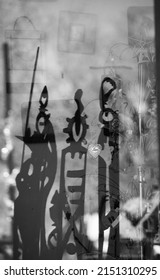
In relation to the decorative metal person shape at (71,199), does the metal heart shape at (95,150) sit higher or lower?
higher

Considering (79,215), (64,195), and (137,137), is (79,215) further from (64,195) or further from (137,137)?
(137,137)

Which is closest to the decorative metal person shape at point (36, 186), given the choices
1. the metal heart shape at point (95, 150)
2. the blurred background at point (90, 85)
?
the blurred background at point (90, 85)

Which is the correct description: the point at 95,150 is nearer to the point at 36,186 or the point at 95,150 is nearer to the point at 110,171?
the point at 110,171

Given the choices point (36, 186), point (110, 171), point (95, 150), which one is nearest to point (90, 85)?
point (95, 150)

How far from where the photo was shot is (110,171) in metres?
2.91

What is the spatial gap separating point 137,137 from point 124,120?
11 cm

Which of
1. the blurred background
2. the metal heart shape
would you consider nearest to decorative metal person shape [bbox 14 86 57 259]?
the blurred background

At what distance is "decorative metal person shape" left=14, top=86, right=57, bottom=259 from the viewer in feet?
9.43

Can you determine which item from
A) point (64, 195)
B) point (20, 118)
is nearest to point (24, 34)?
point (20, 118)

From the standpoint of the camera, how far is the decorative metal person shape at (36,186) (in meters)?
2.88

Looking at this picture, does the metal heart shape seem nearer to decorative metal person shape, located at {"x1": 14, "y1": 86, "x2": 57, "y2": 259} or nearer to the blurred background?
the blurred background

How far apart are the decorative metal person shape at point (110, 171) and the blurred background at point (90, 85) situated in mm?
24

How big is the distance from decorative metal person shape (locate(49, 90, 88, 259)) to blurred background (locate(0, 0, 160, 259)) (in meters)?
0.03

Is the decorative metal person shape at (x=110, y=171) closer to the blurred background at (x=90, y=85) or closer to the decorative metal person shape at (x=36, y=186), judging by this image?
the blurred background at (x=90, y=85)
